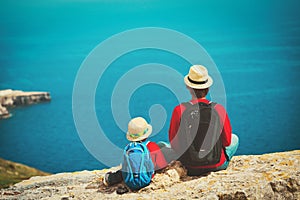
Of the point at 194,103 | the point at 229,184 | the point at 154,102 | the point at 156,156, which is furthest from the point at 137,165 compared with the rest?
the point at 154,102

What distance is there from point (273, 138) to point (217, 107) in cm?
7672

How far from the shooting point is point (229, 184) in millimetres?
8789

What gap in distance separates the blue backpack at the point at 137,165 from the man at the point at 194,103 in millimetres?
646

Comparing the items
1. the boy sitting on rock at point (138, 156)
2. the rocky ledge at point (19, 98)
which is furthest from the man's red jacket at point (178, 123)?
the rocky ledge at point (19, 98)

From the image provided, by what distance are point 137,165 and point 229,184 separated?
1904 mm

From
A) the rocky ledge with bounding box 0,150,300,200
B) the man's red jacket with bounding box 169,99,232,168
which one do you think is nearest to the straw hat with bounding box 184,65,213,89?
the man's red jacket with bounding box 169,99,232,168

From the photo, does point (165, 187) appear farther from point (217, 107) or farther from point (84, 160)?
point (84, 160)

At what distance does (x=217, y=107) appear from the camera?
876 cm

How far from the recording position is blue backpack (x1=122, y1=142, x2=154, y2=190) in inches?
341

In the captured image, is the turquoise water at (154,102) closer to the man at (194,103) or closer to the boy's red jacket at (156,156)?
the boy's red jacket at (156,156)

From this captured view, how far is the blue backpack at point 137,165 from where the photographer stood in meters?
8.66

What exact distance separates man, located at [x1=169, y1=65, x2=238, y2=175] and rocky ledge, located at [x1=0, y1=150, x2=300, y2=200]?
9.0 inches

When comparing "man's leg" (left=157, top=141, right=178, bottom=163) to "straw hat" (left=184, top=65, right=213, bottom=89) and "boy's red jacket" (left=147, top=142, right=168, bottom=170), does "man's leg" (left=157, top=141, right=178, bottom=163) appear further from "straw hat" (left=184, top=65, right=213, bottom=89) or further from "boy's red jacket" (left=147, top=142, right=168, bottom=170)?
"straw hat" (left=184, top=65, right=213, bottom=89)

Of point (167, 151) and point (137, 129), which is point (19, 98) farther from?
point (137, 129)
